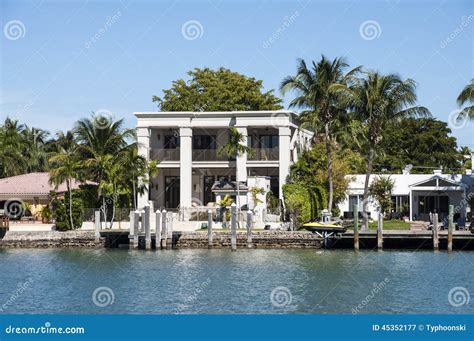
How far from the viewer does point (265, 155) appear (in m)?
62.4

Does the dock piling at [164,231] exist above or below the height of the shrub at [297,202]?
below

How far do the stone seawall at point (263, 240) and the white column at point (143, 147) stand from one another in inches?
452

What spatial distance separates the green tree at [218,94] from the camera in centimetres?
7869

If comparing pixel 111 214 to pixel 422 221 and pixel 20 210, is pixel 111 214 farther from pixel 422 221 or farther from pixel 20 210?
pixel 422 221

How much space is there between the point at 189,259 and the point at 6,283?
10786 millimetres

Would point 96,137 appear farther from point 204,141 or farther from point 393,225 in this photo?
point 393,225

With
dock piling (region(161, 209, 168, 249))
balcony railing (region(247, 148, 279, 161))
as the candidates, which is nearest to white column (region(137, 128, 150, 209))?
balcony railing (region(247, 148, 279, 161))

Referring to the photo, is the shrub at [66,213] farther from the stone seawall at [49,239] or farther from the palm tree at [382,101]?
the palm tree at [382,101]

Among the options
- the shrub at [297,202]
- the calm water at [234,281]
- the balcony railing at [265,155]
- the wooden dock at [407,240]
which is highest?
the balcony railing at [265,155]

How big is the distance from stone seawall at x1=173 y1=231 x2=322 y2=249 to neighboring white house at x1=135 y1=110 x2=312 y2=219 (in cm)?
939

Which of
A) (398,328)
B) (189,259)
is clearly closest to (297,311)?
(398,328)

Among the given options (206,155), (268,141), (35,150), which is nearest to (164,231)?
(206,155)

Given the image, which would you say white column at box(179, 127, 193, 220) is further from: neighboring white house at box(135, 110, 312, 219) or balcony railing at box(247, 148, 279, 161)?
balcony railing at box(247, 148, 279, 161)

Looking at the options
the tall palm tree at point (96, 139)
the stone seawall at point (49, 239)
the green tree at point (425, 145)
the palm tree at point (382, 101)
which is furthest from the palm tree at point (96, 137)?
the green tree at point (425, 145)
